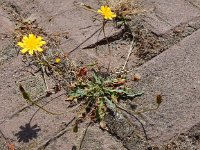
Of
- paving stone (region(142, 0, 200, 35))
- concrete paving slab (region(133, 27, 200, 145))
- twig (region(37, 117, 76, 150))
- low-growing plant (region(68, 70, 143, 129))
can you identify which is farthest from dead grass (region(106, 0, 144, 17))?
twig (region(37, 117, 76, 150))

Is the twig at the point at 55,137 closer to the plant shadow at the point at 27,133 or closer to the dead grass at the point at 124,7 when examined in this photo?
the plant shadow at the point at 27,133

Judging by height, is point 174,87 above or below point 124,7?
below

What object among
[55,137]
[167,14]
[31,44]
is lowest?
[55,137]

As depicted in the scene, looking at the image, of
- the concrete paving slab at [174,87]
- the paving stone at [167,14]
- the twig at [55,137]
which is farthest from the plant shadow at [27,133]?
the paving stone at [167,14]

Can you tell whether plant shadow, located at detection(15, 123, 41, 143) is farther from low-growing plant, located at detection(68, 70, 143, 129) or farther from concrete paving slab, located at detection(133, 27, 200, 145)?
concrete paving slab, located at detection(133, 27, 200, 145)

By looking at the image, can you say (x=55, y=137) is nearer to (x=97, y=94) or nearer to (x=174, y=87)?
(x=97, y=94)

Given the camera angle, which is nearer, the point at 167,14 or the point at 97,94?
the point at 97,94

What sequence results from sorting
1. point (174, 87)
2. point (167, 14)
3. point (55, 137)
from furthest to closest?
1. point (167, 14)
2. point (174, 87)
3. point (55, 137)

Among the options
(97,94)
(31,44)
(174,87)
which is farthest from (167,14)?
(31,44)
